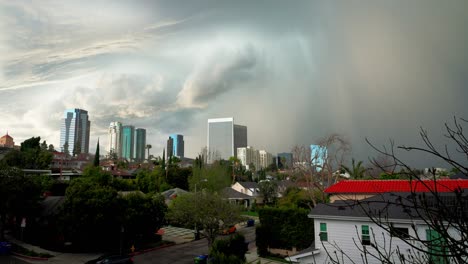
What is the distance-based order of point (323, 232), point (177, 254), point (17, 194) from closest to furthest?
1. point (323, 232)
2. point (177, 254)
3. point (17, 194)

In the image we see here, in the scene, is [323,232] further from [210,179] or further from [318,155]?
[210,179]

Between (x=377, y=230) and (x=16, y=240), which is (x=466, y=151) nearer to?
(x=377, y=230)

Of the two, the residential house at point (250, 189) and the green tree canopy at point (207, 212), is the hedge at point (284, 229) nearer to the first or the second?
the green tree canopy at point (207, 212)

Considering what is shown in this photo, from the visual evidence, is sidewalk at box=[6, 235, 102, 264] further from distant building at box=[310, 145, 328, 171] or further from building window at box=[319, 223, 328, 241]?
distant building at box=[310, 145, 328, 171]

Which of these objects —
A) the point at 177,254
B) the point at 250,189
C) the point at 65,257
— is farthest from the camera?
the point at 250,189

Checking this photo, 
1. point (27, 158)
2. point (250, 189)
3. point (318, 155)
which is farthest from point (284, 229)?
point (27, 158)

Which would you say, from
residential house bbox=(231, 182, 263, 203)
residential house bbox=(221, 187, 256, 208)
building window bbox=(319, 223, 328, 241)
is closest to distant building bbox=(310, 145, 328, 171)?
residential house bbox=(221, 187, 256, 208)
